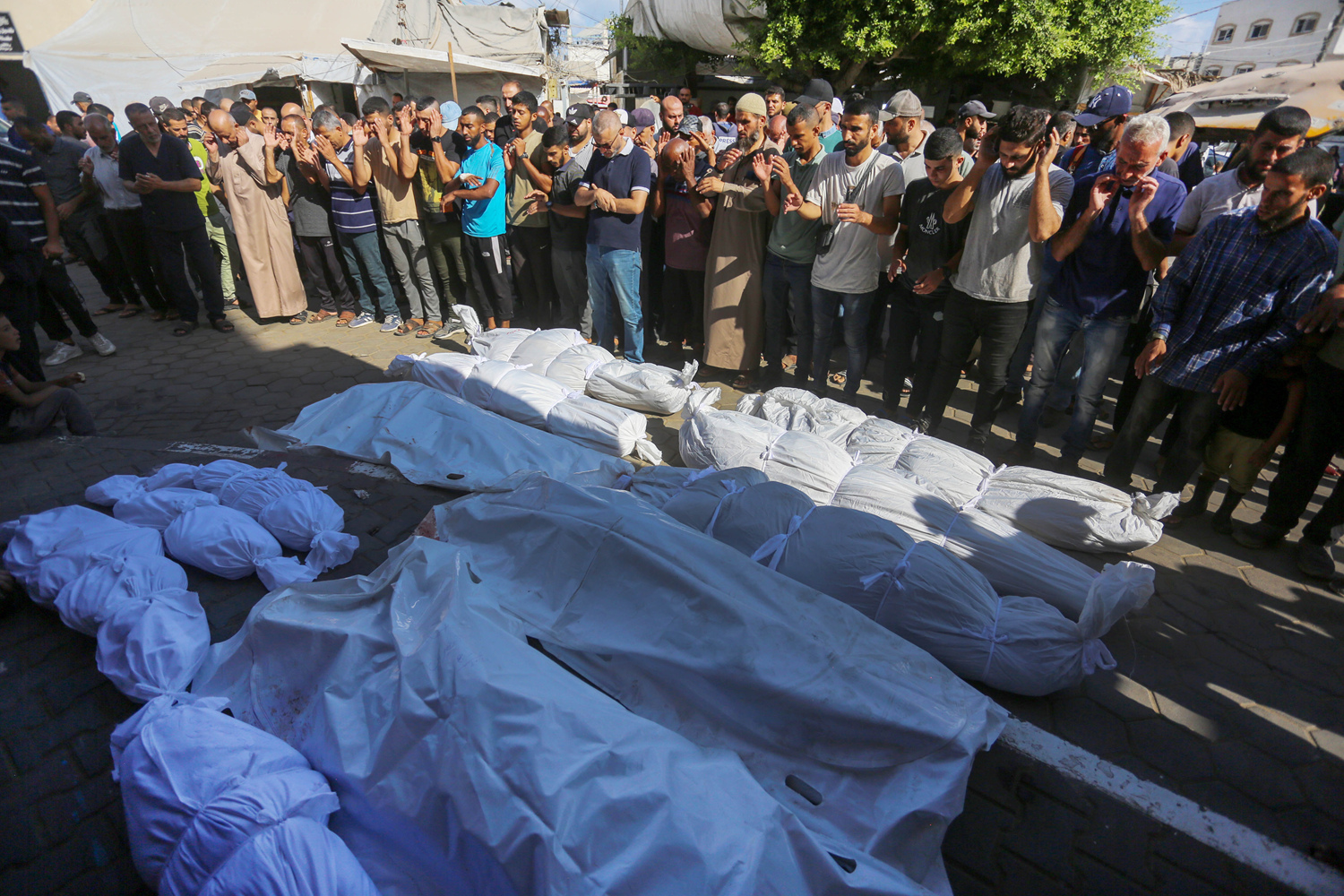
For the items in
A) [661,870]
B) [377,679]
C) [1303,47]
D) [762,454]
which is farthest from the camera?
[1303,47]

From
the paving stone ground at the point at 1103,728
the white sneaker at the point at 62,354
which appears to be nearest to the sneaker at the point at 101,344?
the white sneaker at the point at 62,354

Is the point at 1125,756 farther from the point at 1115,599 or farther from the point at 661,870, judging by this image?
the point at 661,870

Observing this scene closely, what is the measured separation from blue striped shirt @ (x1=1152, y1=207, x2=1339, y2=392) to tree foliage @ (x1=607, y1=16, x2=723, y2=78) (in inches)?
795

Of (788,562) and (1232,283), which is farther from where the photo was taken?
(1232,283)

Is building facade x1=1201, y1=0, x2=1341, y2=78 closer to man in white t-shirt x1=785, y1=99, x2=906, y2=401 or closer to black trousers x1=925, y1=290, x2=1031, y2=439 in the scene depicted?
man in white t-shirt x1=785, y1=99, x2=906, y2=401

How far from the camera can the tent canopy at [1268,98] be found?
26.0 ft

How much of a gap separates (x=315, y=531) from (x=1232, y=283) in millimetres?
4257

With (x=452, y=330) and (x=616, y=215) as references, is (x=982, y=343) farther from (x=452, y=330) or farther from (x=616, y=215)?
(x=452, y=330)

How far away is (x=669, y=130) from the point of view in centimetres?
564

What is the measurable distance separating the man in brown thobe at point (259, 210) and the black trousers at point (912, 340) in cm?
563

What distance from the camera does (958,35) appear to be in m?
12.3

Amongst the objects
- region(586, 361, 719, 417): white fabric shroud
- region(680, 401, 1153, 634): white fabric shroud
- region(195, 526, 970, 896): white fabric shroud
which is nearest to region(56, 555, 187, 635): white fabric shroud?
region(195, 526, 970, 896): white fabric shroud

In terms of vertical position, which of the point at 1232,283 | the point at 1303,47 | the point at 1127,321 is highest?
the point at 1303,47

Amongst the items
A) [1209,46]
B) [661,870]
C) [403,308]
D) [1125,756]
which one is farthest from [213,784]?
[1209,46]
